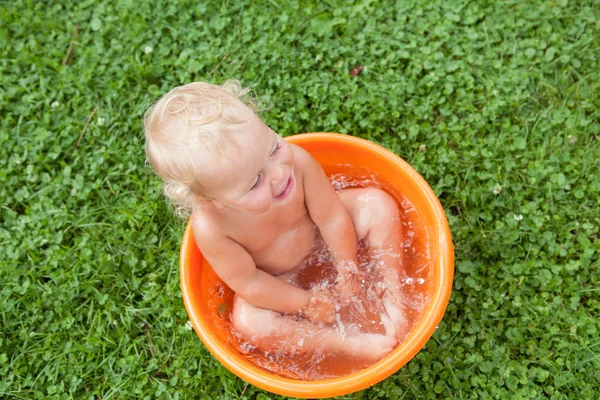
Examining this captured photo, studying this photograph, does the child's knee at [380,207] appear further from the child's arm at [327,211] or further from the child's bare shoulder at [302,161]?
the child's bare shoulder at [302,161]

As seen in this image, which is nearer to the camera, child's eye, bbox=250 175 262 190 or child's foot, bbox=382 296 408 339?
child's eye, bbox=250 175 262 190

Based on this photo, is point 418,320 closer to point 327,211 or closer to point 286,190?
point 327,211

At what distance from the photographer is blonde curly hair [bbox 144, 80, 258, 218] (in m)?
1.68

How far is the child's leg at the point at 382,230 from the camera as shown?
93.9 inches

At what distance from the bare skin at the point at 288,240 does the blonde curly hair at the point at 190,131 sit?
0.08 m

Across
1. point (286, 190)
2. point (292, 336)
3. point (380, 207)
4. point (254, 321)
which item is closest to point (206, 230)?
point (286, 190)

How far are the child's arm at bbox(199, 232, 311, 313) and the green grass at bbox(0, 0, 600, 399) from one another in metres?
0.40

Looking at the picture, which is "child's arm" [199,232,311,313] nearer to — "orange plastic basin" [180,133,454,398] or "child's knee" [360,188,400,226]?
"orange plastic basin" [180,133,454,398]

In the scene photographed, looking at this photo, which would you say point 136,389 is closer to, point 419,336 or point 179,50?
point 419,336

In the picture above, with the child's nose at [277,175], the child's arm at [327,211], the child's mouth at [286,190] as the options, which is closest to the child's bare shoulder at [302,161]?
the child's arm at [327,211]

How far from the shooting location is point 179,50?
3.10 metres

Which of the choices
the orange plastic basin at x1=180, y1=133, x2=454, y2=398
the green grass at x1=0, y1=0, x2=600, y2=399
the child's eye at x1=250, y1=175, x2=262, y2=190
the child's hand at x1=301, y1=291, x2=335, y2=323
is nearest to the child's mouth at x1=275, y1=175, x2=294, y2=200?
the child's eye at x1=250, y1=175, x2=262, y2=190

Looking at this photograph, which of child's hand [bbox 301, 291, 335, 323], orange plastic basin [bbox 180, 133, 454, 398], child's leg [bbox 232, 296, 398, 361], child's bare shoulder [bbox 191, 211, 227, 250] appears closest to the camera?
orange plastic basin [bbox 180, 133, 454, 398]

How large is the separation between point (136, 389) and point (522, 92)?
2.09 meters
